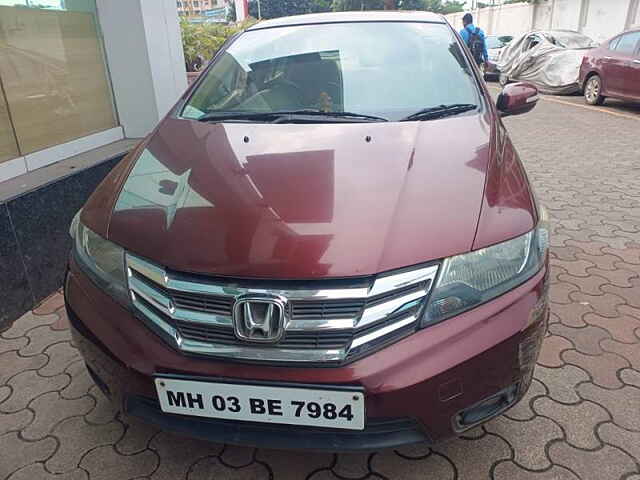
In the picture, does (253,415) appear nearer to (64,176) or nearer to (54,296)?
(54,296)

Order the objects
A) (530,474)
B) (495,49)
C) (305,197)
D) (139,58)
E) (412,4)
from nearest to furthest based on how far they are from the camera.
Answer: (305,197) → (530,474) → (139,58) → (495,49) → (412,4)

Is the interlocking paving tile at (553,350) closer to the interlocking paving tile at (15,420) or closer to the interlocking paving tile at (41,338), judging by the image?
the interlocking paving tile at (15,420)

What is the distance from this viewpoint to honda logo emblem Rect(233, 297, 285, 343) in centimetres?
135

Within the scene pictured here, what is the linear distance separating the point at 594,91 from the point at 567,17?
1337cm

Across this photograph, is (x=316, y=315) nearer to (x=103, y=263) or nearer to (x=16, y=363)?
(x=103, y=263)

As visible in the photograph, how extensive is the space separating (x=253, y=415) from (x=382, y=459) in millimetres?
606

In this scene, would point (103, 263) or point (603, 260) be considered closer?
point (103, 263)

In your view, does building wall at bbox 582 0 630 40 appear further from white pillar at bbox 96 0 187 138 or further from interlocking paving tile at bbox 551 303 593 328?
interlocking paving tile at bbox 551 303 593 328

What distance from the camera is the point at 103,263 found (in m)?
1.63

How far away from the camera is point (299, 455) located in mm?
1802

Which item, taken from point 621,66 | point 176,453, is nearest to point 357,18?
point 176,453

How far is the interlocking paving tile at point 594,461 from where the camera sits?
1.68 metres

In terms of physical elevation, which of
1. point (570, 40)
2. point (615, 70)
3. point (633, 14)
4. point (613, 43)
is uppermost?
point (633, 14)

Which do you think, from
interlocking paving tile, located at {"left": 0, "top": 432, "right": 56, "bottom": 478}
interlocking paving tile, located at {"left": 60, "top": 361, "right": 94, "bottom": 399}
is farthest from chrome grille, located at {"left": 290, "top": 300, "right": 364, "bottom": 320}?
interlocking paving tile, located at {"left": 60, "top": 361, "right": 94, "bottom": 399}
